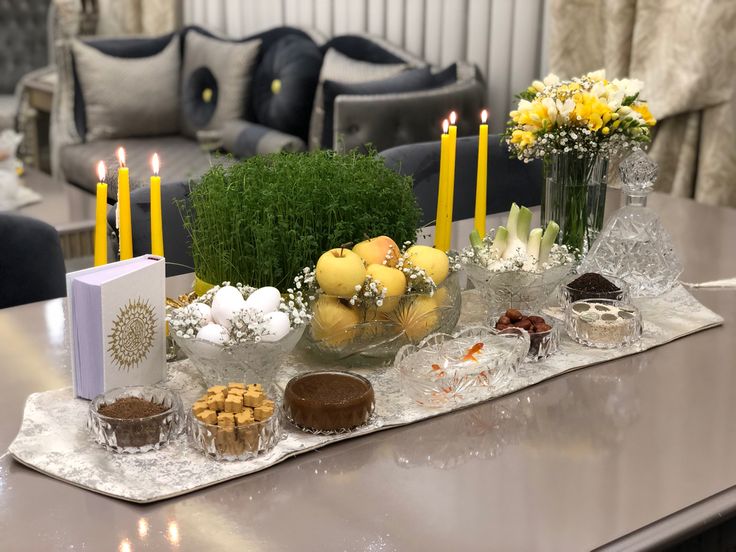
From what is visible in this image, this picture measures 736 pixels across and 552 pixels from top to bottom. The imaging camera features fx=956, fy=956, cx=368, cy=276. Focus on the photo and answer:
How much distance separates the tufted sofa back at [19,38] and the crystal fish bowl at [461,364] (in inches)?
204

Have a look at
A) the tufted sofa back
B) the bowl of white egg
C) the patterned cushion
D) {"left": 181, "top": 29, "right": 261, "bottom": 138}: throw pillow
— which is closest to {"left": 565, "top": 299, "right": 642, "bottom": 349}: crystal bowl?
the bowl of white egg

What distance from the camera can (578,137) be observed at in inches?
49.9

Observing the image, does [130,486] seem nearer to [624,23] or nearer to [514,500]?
[514,500]

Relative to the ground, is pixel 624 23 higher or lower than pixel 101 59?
higher

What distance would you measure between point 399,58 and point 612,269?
2288mm

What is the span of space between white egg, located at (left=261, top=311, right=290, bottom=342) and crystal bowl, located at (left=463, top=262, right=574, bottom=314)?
0.99 feet

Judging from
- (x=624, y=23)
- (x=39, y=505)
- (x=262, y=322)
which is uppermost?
(x=624, y=23)

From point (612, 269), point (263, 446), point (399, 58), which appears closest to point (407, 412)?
point (263, 446)

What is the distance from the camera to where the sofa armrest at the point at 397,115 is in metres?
3.01

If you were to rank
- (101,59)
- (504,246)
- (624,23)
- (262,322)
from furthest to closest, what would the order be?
(101,59) < (624,23) < (504,246) < (262,322)

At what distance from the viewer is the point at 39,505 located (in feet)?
2.73

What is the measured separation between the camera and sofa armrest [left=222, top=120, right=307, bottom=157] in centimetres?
346

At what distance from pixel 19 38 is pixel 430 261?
17.1 feet

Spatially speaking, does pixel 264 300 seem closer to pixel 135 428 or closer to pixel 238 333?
pixel 238 333
